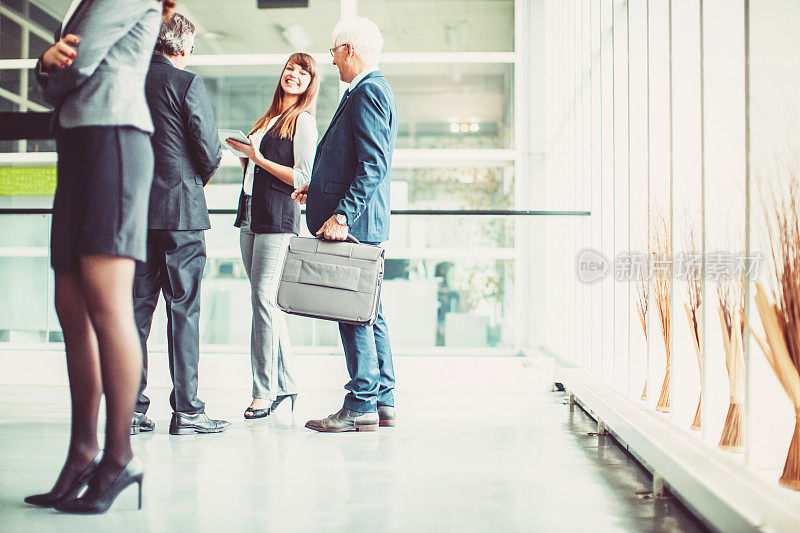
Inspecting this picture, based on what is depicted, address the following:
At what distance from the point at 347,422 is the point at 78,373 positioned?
1117 millimetres

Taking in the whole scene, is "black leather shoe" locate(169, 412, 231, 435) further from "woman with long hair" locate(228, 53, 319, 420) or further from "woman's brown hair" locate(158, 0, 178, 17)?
"woman's brown hair" locate(158, 0, 178, 17)

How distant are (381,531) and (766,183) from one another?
99cm

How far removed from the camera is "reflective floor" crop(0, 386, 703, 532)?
4.83ft

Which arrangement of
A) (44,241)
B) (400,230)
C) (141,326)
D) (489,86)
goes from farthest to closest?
(489,86) → (400,230) → (44,241) → (141,326)

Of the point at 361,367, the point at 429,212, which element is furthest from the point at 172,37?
the point at 429,212

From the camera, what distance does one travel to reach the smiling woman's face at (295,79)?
2736 millimetres

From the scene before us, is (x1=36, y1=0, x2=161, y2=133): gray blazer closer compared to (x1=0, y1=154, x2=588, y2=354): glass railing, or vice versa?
(x1=36, y1=0, x2=161, y2=133): gray blazer

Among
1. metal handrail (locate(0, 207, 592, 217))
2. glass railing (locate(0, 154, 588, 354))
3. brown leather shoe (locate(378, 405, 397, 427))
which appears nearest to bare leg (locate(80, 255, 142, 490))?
brown leather shoe (locate(378, 405, 397, 427))

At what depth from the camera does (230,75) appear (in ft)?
17.3

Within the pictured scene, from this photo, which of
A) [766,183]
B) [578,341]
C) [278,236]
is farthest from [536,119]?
[766,183]

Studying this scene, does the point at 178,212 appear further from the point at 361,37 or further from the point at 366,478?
the point at 366,478

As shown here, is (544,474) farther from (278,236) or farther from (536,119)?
(536,119)

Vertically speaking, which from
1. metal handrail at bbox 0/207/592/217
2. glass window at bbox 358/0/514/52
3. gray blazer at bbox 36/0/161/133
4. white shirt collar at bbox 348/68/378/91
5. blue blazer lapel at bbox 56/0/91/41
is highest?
glass window at bbox 358/0/514/52

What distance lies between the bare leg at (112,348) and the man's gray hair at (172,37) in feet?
3.80
